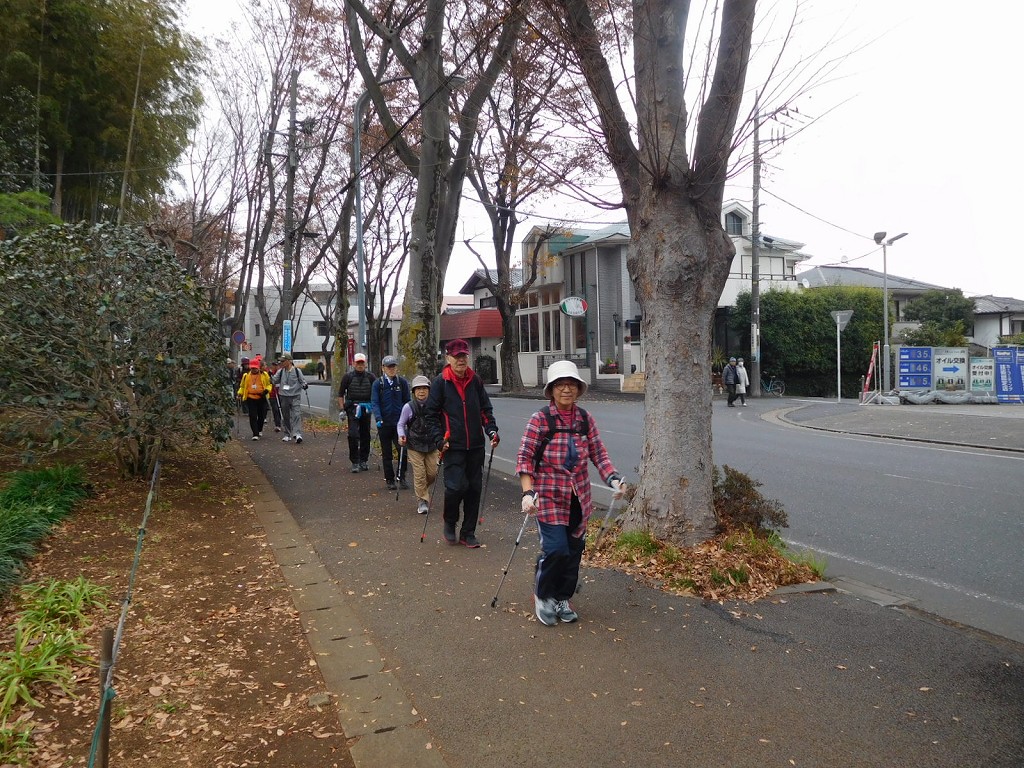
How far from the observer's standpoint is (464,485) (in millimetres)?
6938

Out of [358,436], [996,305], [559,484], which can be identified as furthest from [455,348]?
[996,305]

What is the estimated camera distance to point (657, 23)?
6.21m

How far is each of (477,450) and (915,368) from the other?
22.6m

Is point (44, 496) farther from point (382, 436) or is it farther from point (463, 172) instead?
point (463, 172)

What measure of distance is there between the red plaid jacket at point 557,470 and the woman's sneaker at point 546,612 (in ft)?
1.52

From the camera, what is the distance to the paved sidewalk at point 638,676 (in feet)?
11.4

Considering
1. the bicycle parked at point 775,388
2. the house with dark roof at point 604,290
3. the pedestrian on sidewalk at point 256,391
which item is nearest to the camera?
the pedestrian on sidewalk at point 256,391

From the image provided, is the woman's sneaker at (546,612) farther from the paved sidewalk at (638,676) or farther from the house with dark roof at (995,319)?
the house with dark roof at (995,319)

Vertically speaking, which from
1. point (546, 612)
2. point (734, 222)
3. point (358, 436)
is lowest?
point (546, 612)

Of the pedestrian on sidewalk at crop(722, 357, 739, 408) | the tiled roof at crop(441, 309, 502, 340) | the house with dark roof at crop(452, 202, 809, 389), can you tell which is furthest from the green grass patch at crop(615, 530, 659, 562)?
the tiled roof at crop(441, 309, 502, 340)

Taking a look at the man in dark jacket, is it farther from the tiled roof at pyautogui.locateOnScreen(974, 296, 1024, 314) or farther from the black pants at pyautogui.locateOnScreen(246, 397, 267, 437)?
the tiled roof at pyautogui.locateOnScreen(974, 296, 1024, 314)

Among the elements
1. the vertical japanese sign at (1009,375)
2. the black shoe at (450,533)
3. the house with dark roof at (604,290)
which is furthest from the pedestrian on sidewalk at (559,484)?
the house with dark roof at (604,290)

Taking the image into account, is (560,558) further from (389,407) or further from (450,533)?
(389,407)

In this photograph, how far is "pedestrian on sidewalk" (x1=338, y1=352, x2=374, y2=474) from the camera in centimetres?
1131
